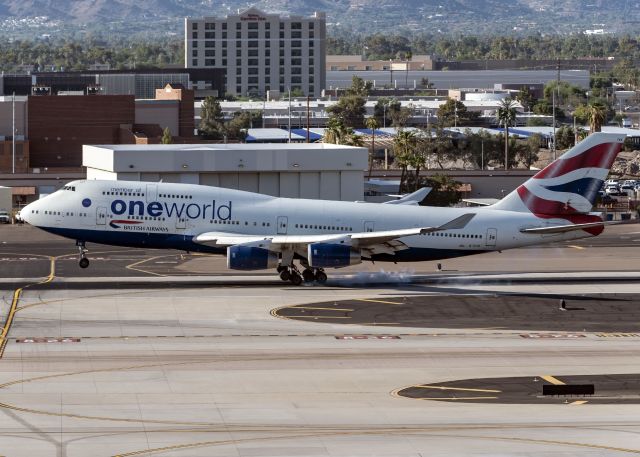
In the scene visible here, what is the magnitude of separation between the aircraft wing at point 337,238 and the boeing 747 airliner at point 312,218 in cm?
12

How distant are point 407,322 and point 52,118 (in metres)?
122

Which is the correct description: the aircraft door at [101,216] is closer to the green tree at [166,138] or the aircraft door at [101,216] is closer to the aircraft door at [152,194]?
the aircraft door at [152,194]

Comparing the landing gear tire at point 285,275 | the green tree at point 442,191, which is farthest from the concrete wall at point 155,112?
the landing gear tire at point 285,275

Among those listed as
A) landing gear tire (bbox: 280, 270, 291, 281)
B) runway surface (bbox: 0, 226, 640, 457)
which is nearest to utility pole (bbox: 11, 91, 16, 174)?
runway surface (bbox: 0, 226, 640, 457)

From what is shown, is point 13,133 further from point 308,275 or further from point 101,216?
point 308,275

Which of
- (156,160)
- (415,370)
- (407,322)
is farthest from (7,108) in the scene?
(415,370)

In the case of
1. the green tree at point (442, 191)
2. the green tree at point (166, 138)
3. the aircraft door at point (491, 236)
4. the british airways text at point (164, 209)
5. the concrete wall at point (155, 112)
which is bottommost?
the green tree at point (442, 191)

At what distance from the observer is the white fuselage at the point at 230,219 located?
240 ft

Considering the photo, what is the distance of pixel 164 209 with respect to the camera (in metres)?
72.9

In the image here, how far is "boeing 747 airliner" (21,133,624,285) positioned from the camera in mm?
72938

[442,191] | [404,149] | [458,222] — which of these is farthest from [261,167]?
[404,149]

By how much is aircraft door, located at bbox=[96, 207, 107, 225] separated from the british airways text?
0.46m

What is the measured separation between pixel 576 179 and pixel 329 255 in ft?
46.3

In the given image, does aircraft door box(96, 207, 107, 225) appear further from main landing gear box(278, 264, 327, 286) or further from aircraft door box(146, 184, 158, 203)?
main landing gear box(278, 264, 327, 286)
